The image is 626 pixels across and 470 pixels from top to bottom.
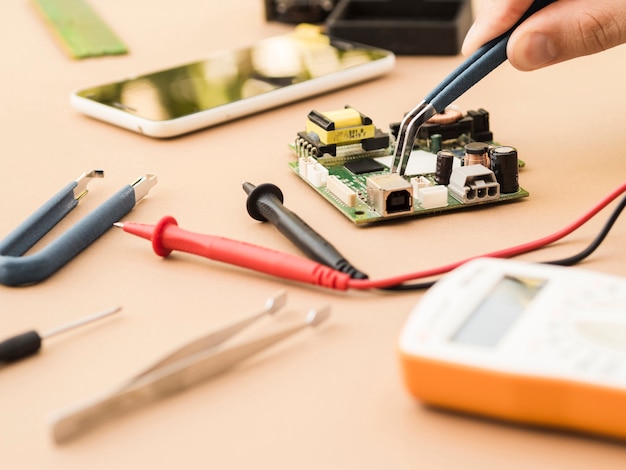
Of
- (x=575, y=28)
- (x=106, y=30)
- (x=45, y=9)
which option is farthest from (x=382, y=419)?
(x=45, y=9)

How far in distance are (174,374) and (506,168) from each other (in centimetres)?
36

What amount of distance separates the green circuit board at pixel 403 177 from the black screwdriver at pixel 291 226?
5cm

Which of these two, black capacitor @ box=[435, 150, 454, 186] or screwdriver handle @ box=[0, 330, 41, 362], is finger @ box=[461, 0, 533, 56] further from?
screwdriver handle @ box=[0, 330, 41, 362]

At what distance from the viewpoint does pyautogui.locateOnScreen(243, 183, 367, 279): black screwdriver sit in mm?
603

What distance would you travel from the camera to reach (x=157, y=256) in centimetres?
66

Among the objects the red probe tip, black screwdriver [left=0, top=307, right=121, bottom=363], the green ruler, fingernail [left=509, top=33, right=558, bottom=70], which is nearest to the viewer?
black screwdriver [left=0, top=307, right=121, bottom=363]

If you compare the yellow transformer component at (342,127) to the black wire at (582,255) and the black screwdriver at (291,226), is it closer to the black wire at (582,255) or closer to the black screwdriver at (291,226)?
the black screwdriver at (291,226)

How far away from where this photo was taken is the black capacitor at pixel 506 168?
27.5 inches

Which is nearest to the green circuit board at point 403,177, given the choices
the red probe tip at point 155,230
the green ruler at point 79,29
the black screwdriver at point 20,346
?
the red probe tip at point 155,230

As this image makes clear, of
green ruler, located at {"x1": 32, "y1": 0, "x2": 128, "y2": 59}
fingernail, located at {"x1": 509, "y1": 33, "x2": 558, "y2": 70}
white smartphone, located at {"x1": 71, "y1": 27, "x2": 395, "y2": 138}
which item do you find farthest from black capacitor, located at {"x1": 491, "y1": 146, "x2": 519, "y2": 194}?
green ruler, located at {"x1": 32, "y1": 0, "x2": 128, "y2": 59}

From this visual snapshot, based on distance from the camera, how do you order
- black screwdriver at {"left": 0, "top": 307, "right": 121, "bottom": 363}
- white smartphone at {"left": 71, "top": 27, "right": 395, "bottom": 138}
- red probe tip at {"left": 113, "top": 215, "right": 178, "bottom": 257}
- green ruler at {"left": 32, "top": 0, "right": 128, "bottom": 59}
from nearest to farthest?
black screwdriver at {"left": 0, "top": 307, "right": 121, "bottom": 363}
red probe tip at {"left": 113, "top": 215, "right": 178, "bottom": 257}
white smartphone at {"left": 71, "top": 27, "right": 395, "bottom": 138}
green ruler at {"left": 32, "top": 0, "right": 128, "bottom": 59}

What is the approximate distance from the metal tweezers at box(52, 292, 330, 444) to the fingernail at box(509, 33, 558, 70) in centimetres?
36

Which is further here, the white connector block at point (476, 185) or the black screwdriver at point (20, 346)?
the white connector block at point (476, 185)

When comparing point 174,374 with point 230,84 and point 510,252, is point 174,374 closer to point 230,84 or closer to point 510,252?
point 510,252
